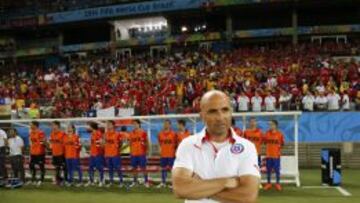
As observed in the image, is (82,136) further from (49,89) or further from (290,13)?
(290,13)

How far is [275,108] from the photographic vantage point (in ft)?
71.7

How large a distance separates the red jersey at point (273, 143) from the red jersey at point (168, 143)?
2.53 metres

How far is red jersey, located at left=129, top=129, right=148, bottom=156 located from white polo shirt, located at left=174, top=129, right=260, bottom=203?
13.0 meters

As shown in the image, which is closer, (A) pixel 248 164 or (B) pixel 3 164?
(A) pixel 248 164

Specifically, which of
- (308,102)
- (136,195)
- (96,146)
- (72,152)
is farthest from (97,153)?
(308,102)

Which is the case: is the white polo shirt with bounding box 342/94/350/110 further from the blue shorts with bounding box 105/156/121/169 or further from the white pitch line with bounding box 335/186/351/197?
the blue shorts with bounding box 105/156/121/169

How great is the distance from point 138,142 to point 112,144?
0.81 metres

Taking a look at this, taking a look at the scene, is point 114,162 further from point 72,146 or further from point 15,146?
point 15,146

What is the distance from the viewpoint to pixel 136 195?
49.4 feet

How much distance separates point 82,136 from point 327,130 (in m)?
8.36


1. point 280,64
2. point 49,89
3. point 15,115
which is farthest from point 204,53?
point 15,115

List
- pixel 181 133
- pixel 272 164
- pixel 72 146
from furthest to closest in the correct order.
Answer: pixel 72 146 < pixel 181 133 < pixel 272 164

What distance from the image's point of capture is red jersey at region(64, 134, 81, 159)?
17.2 meters

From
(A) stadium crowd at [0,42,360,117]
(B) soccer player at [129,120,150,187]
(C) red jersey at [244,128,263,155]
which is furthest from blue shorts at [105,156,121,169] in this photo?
(A) stadium crowd at [0,42,360,117]
